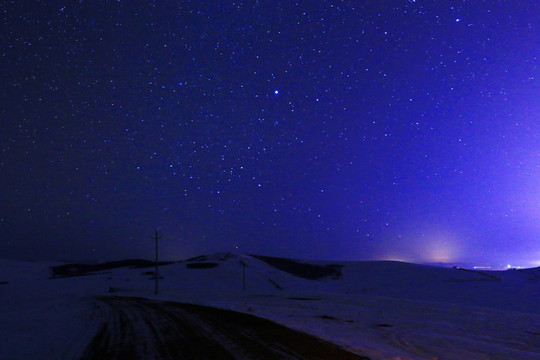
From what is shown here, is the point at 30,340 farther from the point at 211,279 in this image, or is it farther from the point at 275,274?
the point at 275,274

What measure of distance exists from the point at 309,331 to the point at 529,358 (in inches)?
246

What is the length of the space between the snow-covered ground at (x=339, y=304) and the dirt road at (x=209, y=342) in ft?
2.51

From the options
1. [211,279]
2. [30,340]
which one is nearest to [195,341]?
[30,340]

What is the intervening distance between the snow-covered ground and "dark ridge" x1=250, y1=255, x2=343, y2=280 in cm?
76

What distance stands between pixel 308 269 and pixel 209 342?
356 feet

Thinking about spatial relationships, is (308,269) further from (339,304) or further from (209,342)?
(209,342)

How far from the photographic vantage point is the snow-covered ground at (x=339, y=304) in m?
11.6

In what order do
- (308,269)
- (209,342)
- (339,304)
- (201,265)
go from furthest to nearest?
(308,269) → (201,265) → (339,304) → (209,342)

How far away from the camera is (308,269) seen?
115812mm

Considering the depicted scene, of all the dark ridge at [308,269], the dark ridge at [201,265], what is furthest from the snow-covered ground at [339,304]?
the dark ridge at [308,269]

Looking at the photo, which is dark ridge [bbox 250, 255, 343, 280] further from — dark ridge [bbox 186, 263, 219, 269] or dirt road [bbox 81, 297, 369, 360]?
dirt road [bbox 81, 297, 369, 360]

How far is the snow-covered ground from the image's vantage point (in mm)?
11641

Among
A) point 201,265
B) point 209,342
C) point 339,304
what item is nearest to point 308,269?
point 201,265

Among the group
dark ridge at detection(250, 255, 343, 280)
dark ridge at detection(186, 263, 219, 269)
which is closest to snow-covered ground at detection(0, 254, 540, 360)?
dark ridge at detection(186, 263, 219, 269)
